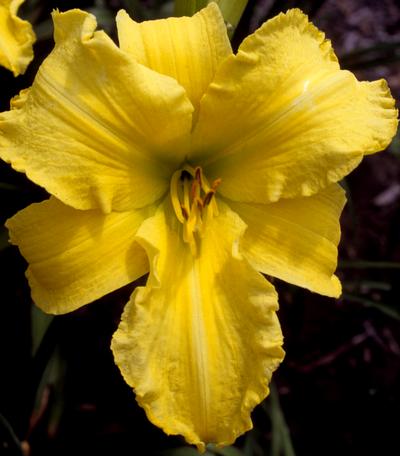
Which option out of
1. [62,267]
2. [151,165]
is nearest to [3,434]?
[62,267]

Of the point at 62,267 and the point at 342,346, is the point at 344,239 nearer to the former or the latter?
the point at 342,346

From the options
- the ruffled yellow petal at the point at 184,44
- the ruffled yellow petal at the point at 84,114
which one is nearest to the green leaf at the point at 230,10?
the ruffled yellow petal at the point at 184,44

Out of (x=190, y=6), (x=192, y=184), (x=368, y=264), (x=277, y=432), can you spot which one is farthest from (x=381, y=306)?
(x=190, y=6)

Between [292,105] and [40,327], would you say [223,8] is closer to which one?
[292,105]

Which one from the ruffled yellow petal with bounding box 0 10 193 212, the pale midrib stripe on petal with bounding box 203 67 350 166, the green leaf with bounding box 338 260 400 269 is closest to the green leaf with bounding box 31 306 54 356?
the ruffled yellow petal with bounding box 0 10 193 212

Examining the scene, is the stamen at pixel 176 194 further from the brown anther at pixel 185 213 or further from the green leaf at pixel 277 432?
the green leaf at pixel 277 432

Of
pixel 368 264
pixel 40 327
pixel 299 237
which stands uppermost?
pixel 299 237
